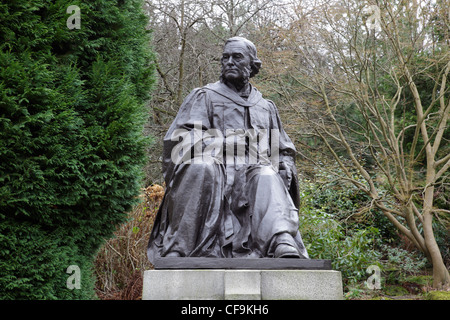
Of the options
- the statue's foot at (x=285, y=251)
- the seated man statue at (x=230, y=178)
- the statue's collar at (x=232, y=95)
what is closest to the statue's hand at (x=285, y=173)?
the seated man statue at (x=230, y=178)

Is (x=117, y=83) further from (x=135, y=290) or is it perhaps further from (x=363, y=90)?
(x=363, y=90)

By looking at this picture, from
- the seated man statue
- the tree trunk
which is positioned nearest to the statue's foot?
the seated man statue

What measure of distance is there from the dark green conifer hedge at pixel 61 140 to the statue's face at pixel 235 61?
1583 millimetres

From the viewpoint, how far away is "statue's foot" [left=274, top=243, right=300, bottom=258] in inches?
144

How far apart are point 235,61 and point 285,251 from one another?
1.96 m

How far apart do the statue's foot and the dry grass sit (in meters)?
4.31

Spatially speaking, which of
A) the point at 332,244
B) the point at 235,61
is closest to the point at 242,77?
the point at 235,61

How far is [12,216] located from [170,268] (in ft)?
7.72

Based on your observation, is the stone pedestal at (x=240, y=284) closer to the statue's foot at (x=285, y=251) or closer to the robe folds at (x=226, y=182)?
the statue's foot at (x=285, y=251)

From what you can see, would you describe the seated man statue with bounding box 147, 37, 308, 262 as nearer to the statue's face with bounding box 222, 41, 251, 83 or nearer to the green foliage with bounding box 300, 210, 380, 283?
the statue's face with bounding box 222, 41, 251, 83

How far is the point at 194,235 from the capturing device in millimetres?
3879

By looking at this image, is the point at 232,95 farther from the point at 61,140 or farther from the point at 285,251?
the point at 61,140

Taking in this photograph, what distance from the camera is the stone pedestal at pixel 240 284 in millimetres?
3400
